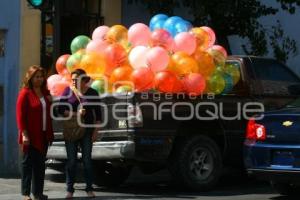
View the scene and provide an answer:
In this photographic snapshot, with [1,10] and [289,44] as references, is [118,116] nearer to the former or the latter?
[1,10]

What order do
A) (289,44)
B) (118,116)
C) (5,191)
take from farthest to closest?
1. (289,44)
2. (5,191)
3. (118,116)

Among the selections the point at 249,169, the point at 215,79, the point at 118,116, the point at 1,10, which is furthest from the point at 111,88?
the point at 1,10

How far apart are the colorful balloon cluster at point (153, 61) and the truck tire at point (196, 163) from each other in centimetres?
79

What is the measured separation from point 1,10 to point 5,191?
3.93 meters

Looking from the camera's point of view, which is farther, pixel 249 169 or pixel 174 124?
pixel 174 124

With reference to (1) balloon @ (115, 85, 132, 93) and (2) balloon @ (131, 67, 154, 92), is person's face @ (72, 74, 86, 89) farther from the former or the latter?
(2) balloon @ (131, 67, 154, 92)

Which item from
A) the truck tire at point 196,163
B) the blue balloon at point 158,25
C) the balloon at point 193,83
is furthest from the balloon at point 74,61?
the truck tire at point 196,163

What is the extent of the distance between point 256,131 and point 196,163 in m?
1.48

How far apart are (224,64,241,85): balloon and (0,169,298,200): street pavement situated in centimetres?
176

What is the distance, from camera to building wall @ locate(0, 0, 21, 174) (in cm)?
1296

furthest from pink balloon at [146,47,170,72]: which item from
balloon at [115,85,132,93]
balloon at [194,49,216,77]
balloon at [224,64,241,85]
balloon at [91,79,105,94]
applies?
balloon at [224,64,241,85]

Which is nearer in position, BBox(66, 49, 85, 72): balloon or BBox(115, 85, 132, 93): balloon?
BBox(115, 85, 132, 93): balloon

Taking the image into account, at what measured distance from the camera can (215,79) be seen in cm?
1077

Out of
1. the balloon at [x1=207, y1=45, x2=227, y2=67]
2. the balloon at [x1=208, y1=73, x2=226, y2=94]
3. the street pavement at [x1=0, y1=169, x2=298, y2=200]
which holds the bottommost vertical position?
the street pavement at [x1=0, y1=169, x2=298, y2=200]
